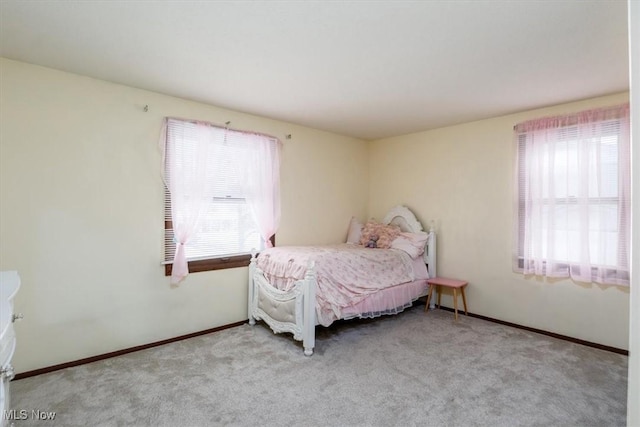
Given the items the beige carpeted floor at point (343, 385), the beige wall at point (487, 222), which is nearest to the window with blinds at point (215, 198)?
the beige carpeted floor at point (343, 385)

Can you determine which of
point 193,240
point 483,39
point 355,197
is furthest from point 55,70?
point 355,197

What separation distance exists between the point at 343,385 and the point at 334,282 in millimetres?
1011

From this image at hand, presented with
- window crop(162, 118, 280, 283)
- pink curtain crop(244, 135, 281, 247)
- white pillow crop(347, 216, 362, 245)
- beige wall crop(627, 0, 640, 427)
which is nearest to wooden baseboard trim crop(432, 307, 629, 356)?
white pillow crop(347, 216, 362, 245)

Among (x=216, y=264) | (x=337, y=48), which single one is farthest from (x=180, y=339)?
(x=337, y=48)

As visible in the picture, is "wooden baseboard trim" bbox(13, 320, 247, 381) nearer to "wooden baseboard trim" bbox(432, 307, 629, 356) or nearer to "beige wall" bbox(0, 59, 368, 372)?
"beige wall" bbox(0, 59, 368, 372)

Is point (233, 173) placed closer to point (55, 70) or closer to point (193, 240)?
point (193, 240)

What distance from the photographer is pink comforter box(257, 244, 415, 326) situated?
124 inches

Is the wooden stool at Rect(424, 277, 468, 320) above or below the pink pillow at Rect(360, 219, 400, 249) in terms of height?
below

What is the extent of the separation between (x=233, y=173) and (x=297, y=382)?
2259mm

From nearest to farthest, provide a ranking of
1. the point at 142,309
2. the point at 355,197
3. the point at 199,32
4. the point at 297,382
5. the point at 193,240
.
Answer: the point at 199,32 → the point at 297,382 → the point at 142,309 → the point at 193,240 → the point at 355,197

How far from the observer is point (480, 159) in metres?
4.06

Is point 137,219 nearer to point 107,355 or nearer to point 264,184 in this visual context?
point 107,355

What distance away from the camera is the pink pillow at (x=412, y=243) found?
13.7ft

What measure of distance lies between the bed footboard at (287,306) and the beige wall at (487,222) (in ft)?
7.38
